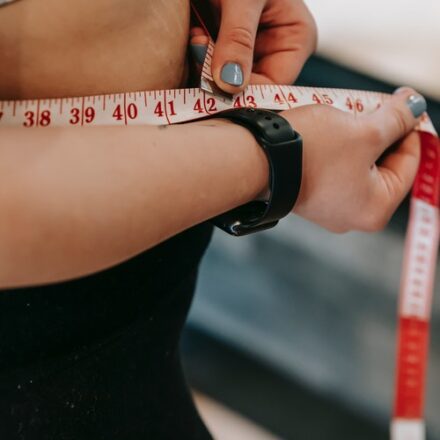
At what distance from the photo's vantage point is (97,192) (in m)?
0.45

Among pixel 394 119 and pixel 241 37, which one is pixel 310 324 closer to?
pixel 394 119

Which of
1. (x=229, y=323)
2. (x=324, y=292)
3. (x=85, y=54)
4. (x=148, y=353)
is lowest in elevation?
(x=229, y=323)

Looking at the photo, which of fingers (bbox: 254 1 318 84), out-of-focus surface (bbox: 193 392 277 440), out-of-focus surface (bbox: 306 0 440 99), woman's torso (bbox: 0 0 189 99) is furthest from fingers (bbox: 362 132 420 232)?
out-of-focus surface (bbox: 193 392 277 440)

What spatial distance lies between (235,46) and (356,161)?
0.60 ft

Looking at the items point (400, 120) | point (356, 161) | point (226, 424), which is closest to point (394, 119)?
point (400, 120)

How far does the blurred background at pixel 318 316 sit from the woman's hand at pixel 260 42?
20.5 inches

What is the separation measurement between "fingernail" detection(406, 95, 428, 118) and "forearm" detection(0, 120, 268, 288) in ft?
1.16

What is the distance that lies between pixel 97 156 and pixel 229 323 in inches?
53.8

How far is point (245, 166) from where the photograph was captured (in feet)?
1.80

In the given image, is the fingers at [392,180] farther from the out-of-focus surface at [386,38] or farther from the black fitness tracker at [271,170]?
the out-of-focus surface at [386,38]

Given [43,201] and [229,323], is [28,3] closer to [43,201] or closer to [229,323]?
[43,201]

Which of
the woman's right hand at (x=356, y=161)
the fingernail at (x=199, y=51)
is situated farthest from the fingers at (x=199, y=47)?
the woman's right hand at (x=356, y=161)

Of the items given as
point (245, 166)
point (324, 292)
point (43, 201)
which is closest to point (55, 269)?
point (43, 201)

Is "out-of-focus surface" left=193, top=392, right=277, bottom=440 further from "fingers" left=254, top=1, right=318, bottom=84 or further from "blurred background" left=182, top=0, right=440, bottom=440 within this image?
"fingers" left=254, top=1, right=318, bottom=84
